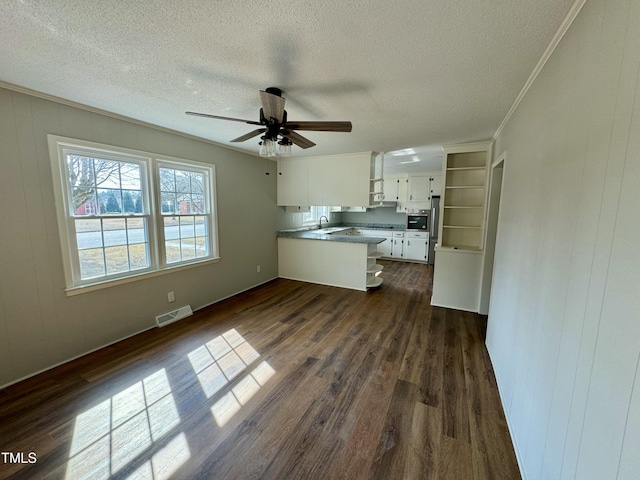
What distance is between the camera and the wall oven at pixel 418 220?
6.50 metres

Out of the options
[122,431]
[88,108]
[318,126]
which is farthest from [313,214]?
[122,431]

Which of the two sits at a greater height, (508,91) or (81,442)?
(508,91)

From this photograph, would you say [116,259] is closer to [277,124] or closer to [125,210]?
[125,210]

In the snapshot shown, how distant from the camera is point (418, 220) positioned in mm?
6594

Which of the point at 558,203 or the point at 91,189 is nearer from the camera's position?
the point at 558,203

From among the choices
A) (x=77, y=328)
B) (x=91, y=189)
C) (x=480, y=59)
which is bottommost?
(x=77, y=328)

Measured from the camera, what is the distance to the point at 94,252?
2564mm

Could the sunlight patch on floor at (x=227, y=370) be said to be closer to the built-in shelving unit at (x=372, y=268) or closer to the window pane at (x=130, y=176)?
the window pane at (x=130, y=176)

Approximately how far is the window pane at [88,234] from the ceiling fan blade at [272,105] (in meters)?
2.10

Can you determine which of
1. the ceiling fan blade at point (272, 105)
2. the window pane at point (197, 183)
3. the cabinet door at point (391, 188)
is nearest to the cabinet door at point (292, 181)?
the window pane at point (197, 183)

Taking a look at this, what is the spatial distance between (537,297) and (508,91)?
160cm

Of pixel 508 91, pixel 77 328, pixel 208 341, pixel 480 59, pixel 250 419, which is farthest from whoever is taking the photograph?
pixel 208 341

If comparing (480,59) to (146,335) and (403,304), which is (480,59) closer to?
(403,304)

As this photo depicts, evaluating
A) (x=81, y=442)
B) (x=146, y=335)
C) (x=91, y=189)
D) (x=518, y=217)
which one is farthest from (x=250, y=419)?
(x=91, y=189)
